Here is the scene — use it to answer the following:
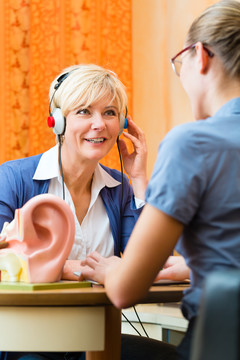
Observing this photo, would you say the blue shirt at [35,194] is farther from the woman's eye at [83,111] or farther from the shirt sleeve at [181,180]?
the shirt sleeve at [181,180]

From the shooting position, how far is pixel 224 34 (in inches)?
38.3

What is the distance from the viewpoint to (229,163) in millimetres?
875

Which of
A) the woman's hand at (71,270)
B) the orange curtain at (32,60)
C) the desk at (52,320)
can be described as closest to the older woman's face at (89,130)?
the woman's hand at (71,270)

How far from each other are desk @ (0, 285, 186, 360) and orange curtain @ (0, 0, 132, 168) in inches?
75.8

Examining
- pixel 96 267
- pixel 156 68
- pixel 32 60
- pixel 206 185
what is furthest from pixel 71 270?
pixel 156 68

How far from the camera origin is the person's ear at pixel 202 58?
983 mm

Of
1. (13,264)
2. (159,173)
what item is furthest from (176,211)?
(13,264)

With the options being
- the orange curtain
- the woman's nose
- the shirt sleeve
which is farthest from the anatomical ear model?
the orange curtain

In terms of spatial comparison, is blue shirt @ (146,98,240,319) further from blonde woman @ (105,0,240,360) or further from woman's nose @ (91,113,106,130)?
woman's nose @ (91,113,106,130)

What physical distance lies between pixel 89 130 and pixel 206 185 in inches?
37.8

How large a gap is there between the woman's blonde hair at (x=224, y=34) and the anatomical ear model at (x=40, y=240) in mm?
477

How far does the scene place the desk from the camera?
3.44ft

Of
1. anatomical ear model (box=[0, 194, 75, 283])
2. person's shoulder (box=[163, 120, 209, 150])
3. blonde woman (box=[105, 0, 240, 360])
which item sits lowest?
anatomical ear model (box=[0, 194, 75, 283])

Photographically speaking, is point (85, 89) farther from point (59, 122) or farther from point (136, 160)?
point (136, 160)
